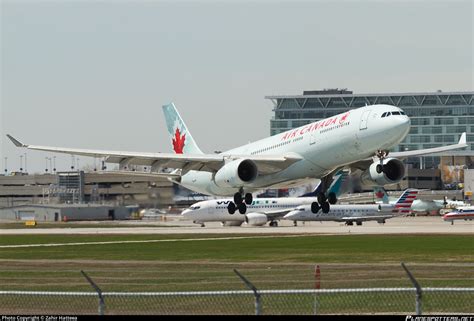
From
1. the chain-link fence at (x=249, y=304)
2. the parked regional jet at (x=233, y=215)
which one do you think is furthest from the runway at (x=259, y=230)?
the chain-link fence at (x=249, y=304)

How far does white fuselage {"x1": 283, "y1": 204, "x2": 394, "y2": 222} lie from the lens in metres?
118

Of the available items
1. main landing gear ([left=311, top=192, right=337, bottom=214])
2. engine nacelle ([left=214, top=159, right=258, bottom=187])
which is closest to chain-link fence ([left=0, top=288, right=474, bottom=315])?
engine nacelle ([left=214, top=159, right=258, bottom=187])

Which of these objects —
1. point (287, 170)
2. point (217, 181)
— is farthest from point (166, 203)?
point (287, 170)

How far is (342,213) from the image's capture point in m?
121

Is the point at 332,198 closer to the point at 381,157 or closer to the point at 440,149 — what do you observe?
the point at 440,149

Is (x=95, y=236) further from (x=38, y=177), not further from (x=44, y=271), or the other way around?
(x=38, y=177)

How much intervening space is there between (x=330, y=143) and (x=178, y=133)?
31.0 m

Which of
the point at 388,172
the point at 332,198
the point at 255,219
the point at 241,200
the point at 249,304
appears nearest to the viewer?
the point at 249,304

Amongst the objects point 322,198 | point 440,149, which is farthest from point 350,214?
point 322,198

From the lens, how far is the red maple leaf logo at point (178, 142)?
91875 millimetres

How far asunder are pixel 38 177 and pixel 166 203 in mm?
51217

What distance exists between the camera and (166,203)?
76.9 metres

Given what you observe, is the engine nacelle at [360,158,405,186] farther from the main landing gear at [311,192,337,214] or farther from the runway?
the runway

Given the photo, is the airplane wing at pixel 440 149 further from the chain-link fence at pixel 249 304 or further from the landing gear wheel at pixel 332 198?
the chain-link fence at pixel 249 304
